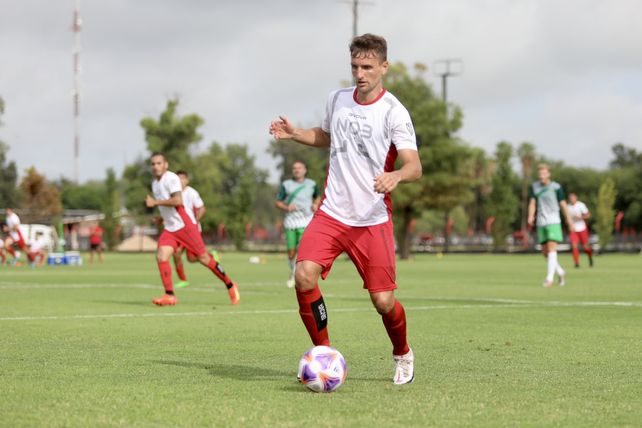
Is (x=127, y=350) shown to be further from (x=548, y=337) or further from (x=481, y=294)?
(x=481, y=294)

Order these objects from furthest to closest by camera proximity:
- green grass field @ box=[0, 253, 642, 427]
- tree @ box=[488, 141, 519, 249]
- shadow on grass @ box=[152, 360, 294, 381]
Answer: tree @ box=[488, 141, 519, 249]
shadow on grass @ box=[152, 360, 294, 381]
green grass field @ box=[0, 253, 642, 427]

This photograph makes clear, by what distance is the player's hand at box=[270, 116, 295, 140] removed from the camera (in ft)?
25.6

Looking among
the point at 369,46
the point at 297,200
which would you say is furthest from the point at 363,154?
the point at 297,200

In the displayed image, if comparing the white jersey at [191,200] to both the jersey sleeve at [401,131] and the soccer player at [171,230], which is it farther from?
the jersey sleeve at [401,131]

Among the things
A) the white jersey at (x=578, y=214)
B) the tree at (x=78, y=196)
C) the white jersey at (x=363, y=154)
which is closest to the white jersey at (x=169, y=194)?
the white jersey at (x=363, y=154)

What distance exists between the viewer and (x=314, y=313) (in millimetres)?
7496

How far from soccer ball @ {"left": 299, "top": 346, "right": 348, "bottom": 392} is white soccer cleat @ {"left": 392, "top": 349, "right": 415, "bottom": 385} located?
1.39 ft

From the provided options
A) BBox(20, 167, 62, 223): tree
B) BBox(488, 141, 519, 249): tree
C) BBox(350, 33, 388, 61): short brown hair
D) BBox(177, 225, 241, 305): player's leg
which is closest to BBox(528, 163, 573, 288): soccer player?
BBox(177, 225, 241, 305): player's leg

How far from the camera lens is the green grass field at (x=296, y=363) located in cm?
604

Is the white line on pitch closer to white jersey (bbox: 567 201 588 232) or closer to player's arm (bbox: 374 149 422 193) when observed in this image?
player's arm (bbox: 374 149 422 193)

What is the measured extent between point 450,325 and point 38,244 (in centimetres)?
2951

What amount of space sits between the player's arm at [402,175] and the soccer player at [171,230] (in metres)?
8.66

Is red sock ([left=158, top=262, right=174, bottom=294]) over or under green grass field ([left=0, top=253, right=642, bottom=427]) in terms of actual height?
over

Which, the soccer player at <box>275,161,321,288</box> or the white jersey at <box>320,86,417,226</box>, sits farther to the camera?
the soccer player at <box>275,161,321,288</box>
